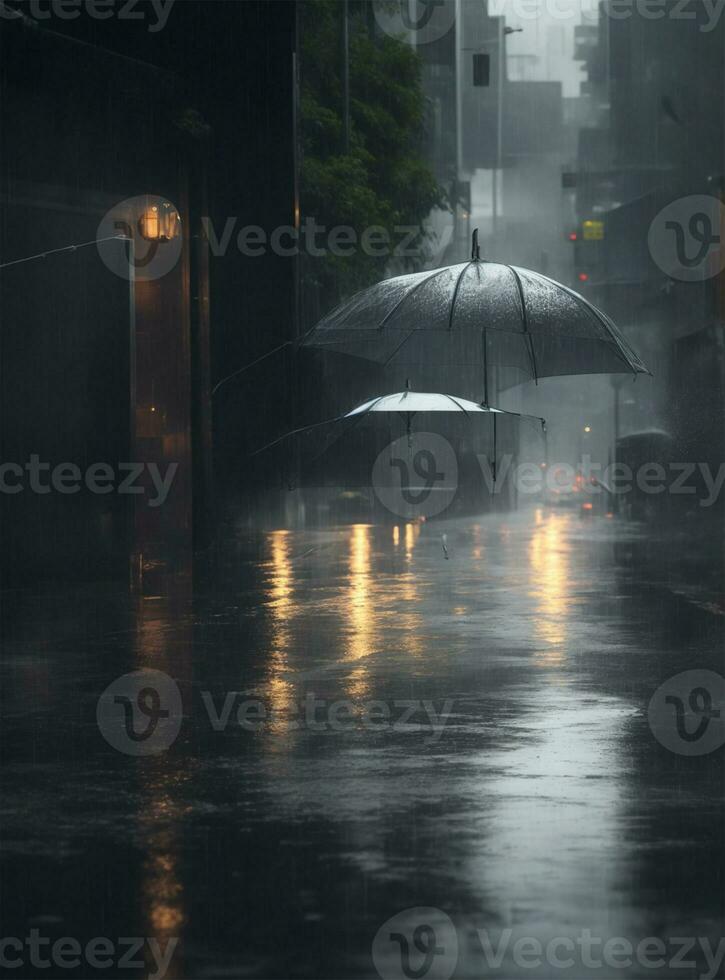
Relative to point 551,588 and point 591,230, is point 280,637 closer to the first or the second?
point 551,588

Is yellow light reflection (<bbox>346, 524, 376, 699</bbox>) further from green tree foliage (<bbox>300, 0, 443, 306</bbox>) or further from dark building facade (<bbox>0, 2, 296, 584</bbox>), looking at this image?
green tree foliage (<bbox>300, 0, 443, 306</bbox>)

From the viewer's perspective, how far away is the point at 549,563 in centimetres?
2495

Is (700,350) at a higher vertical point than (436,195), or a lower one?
lower

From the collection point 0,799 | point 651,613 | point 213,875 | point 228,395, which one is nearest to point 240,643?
point 651,613

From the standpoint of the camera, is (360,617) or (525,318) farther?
(360,617)

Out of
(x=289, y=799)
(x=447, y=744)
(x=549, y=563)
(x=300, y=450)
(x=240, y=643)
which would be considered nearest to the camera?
(x=289, y=799)

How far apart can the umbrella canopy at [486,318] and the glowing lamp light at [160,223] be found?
9.24 m

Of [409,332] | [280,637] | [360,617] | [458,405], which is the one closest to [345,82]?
[458,405]

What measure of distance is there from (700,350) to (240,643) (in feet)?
101

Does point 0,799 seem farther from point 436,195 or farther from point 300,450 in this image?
point 436,195

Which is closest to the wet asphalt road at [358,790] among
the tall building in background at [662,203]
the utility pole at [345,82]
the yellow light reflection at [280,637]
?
the yellow light reflection at [280,637]

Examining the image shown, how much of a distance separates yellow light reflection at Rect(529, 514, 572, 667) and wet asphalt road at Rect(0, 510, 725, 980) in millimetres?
84

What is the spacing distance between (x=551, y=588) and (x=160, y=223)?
9.50 meters

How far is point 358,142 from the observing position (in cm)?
4462
